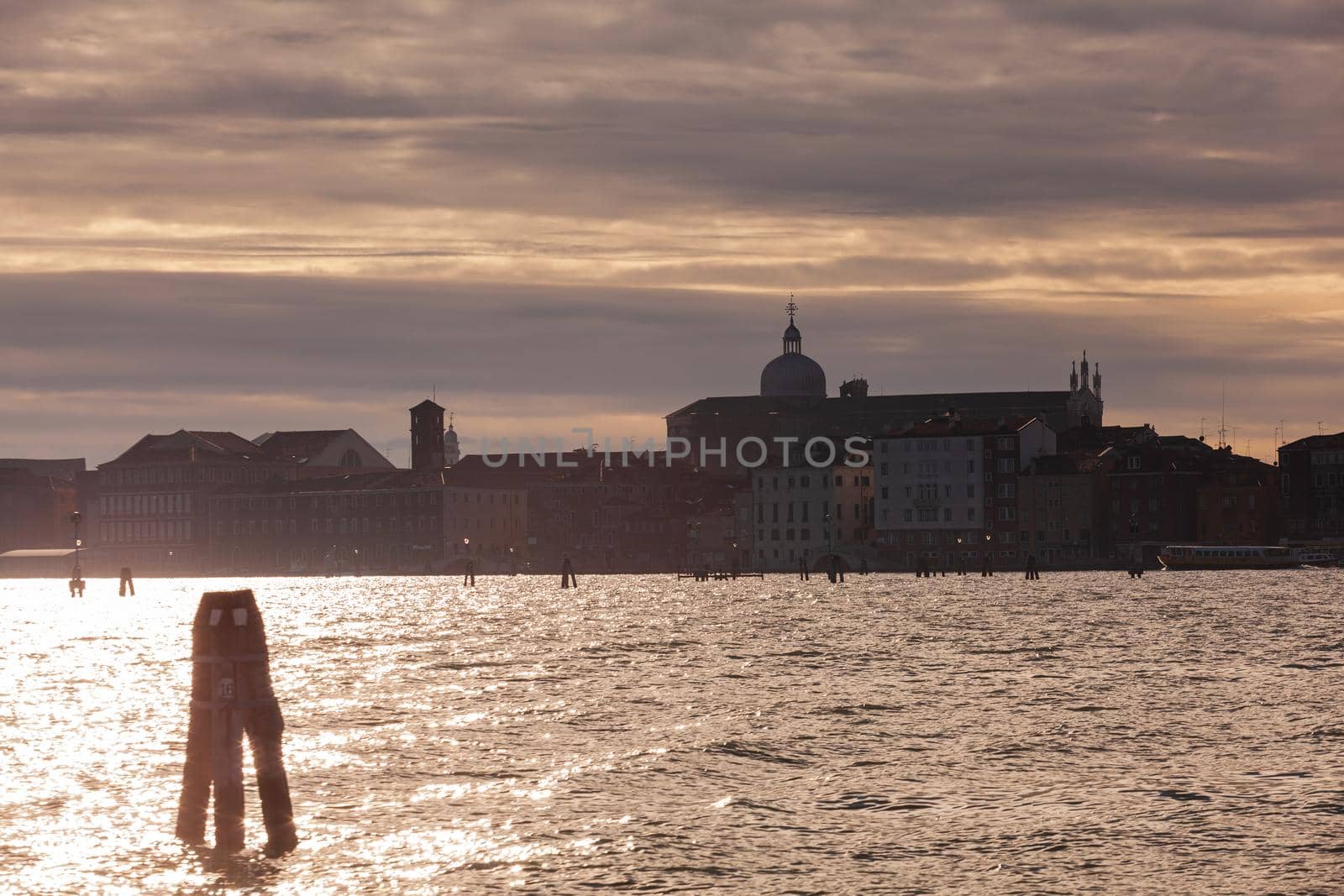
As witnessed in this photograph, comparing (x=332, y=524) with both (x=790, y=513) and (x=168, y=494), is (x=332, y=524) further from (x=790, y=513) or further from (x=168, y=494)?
(x=790, y=513)

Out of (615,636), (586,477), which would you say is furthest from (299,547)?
(615,636)

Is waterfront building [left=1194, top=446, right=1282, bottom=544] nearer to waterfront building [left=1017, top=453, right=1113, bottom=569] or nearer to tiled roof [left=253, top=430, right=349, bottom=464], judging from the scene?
waterfront building [left=1017, top=453, right=1113, bottom=569]

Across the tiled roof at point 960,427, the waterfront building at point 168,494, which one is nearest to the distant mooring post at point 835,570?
the tiled roof at point 960,427

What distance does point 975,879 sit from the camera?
1382cm

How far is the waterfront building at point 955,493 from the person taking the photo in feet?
468

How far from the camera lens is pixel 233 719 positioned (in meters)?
14.7

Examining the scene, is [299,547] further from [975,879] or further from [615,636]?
[975,879]

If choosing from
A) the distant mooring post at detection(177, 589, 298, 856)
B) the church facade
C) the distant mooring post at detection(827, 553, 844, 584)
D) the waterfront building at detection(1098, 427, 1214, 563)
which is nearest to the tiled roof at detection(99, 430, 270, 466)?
the church facade

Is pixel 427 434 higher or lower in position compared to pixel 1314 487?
higher

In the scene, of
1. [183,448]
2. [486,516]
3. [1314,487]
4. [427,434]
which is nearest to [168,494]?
[183,448]

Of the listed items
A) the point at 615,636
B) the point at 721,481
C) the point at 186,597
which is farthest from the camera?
the point at 721,481

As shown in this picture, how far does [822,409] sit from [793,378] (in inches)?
389

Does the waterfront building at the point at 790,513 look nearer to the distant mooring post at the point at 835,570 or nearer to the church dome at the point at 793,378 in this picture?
the distant mooring post at the point at 835,570

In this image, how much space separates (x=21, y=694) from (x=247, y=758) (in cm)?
1173
